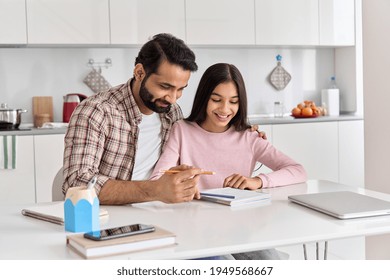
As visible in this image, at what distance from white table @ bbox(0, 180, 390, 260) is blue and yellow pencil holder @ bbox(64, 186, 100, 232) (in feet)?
0.15

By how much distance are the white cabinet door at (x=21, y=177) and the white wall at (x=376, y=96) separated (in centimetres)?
209

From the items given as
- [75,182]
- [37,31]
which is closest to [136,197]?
[75,182]

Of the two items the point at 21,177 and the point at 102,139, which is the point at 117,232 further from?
the point at 21,177

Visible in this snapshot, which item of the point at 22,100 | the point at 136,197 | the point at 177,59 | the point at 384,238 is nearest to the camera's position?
the point at 136,197

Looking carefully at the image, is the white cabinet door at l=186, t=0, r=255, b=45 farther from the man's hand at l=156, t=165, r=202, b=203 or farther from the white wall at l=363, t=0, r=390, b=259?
the man's hand at l=156, t=165, r=202, b=203

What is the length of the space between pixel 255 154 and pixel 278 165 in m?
0.13

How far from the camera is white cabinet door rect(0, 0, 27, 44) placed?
13.9ft

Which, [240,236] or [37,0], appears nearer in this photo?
[240,236]

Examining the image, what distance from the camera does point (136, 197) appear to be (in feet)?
6.93

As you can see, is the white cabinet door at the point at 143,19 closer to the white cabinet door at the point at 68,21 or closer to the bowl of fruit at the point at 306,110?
the white cabinet door at the point at 68,21

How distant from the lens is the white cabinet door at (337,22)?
16.7ft

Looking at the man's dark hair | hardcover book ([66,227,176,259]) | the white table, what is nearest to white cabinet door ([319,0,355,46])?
the man's dark hair
